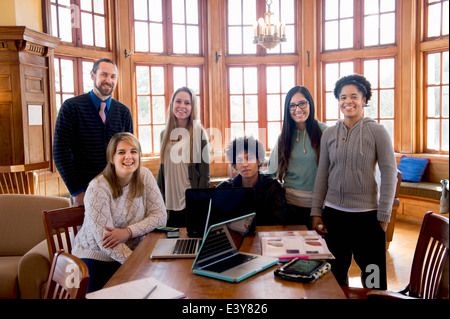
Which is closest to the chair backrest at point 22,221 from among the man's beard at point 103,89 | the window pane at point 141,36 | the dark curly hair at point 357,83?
the man's beard at point 103,89

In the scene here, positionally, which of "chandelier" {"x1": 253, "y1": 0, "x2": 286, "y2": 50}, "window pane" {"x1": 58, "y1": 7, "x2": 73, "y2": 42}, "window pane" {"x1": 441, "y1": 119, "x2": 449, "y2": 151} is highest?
"window pane" {"x1": 58, "y1": 7, "x2": 73, "y2": 42}

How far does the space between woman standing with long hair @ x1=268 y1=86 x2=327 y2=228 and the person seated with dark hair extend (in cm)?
10

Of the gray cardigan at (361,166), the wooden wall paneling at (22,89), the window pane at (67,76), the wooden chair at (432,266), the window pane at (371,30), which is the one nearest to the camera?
the wooden chair at (432,266)

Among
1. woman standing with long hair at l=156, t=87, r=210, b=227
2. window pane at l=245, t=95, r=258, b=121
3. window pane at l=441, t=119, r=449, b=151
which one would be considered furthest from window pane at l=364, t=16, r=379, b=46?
woman standing with long hair at l=156, t=87, r=210, b=227

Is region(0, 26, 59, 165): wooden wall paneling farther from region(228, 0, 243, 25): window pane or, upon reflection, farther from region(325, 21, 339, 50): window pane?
region(325, 21, 339, 50): window pane

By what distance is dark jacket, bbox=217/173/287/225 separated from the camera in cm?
253

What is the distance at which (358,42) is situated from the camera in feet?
20.8

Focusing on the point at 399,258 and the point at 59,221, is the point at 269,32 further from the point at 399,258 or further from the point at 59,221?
the point at 59,221

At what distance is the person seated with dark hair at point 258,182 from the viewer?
2.49 meters

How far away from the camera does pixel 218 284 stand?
157 cm

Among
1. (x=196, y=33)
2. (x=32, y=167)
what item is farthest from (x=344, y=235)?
(x=196, y=33)

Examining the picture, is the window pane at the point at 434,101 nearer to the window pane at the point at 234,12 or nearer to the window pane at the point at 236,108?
the window pane at the point at 236,108

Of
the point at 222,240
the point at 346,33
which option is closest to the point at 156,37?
the point at 346,33

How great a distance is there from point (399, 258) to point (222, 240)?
304 cm
